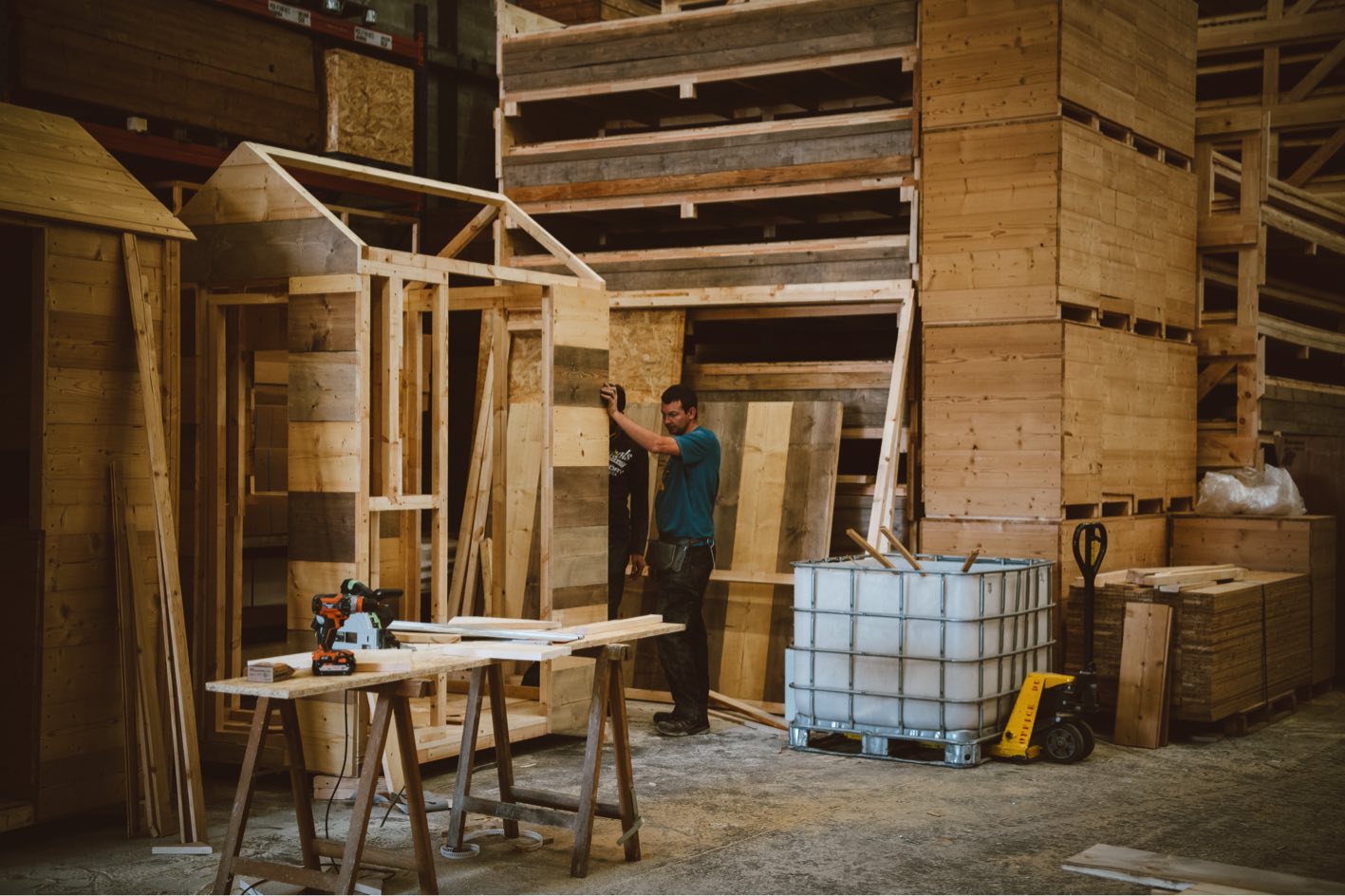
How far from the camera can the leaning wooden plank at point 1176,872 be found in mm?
6000

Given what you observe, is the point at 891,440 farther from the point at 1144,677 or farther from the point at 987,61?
the point at 987,61

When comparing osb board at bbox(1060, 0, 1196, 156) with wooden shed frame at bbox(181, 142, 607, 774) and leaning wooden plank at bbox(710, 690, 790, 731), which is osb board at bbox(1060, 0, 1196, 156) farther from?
leaning wooden plank at bbox(710, 690, 790, 731)

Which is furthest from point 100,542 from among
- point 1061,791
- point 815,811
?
point 1061,791

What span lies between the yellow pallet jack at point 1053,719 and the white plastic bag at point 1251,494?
2881 millimetres

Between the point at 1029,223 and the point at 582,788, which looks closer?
the point at 582,788

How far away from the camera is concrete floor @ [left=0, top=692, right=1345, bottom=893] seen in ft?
A: 20.6

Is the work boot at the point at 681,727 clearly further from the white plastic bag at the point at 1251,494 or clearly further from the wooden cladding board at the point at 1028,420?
the white plastic bag at the point at 1251,494

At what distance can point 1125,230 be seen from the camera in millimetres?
10875

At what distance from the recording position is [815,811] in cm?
749

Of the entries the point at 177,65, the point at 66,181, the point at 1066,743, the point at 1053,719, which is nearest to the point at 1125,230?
the point at 1053,719

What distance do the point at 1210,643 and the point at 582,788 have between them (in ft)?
15.6

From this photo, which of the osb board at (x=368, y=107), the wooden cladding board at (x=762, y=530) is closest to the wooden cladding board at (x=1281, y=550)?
the wooden cladding board at (x=762, y=530)

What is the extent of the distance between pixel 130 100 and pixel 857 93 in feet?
18.3

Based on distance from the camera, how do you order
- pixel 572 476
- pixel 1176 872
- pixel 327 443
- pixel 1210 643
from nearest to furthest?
pixel 1176 872
pixel 327 443
pixel 572 476
pixel 1210 643
